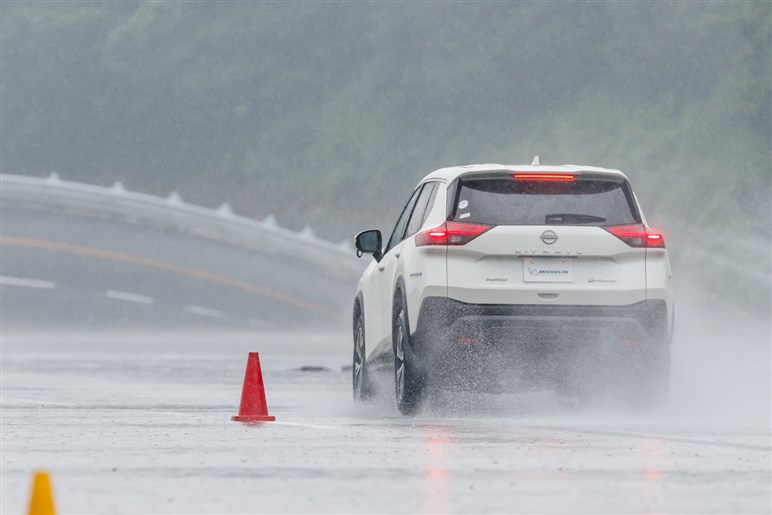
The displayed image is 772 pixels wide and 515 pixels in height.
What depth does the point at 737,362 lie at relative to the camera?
25.6 m

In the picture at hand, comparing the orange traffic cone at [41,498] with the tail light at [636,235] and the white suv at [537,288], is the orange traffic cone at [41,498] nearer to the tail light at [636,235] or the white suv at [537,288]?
the white suv at [537,288]

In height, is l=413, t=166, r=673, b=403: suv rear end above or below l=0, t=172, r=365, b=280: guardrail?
below

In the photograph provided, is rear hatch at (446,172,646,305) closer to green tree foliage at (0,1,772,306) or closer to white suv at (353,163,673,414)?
white suv at (353,163,673,414)

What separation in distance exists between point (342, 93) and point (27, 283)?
128 ft

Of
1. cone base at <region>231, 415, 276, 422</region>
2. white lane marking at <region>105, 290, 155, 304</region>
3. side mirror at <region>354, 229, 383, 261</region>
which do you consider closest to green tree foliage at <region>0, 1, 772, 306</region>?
white lane marking at <region>105, 290, 155, 304</region>

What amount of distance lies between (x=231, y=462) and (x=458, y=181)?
3922mm

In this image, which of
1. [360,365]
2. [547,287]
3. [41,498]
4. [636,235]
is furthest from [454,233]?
[41,498]

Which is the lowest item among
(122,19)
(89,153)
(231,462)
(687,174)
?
(231,462)

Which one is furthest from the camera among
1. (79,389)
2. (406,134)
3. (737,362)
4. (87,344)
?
(406,134)

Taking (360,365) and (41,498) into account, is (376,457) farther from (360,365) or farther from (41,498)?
(360,365)

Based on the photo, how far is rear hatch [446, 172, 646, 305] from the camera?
14.0 meters

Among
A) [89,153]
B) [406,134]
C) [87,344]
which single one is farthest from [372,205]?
[87,344]

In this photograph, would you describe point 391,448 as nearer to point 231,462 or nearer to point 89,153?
point 231,462

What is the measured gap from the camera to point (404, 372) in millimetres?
14375
